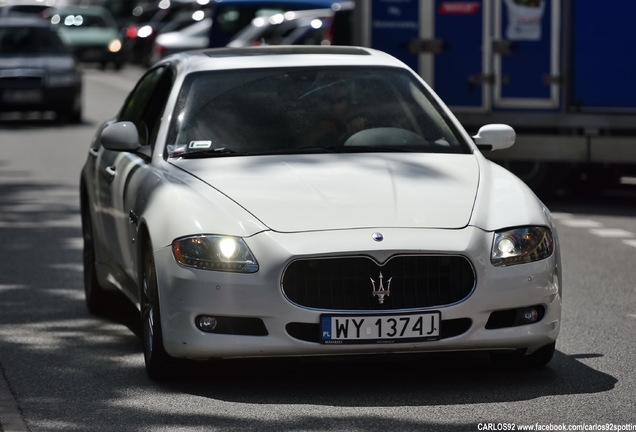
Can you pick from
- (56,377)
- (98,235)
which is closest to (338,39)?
(98,235)

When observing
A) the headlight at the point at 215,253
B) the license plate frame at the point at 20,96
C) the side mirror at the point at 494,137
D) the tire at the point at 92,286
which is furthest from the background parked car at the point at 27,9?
the headlight at the point at 215,253

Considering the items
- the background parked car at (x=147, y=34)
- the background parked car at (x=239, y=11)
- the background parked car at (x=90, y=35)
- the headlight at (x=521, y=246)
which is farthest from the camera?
the background parked car at (x=90, y=35)

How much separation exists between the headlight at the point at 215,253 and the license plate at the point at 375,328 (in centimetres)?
40

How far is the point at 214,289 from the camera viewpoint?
6504 mm

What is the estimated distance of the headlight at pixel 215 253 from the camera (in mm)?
6496

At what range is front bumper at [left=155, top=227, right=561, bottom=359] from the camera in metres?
6.47

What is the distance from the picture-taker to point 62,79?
25578 mm

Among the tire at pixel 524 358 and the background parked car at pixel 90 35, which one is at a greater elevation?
the tire at pixel 524 358

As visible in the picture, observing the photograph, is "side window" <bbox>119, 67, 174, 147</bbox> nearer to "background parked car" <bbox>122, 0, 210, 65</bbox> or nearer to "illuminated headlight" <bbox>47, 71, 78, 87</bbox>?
"illuminated headlight" <bbox>47, 71, 78, 87</bbox>

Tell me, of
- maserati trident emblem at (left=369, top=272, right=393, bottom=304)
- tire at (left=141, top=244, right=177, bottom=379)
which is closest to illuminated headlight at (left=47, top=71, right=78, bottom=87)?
tire at (left=141, top=244, right=177, bottom=379)

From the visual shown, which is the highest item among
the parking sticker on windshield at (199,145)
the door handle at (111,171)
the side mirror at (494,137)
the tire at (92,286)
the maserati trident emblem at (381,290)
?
the parking sticker on windshield at (199,145)

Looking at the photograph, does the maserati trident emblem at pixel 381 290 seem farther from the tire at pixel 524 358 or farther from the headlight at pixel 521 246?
the tire at pixel 524 358

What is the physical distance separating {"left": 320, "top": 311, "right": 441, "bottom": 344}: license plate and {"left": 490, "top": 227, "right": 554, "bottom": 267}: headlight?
0.37m

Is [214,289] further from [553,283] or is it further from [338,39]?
[338,39]
